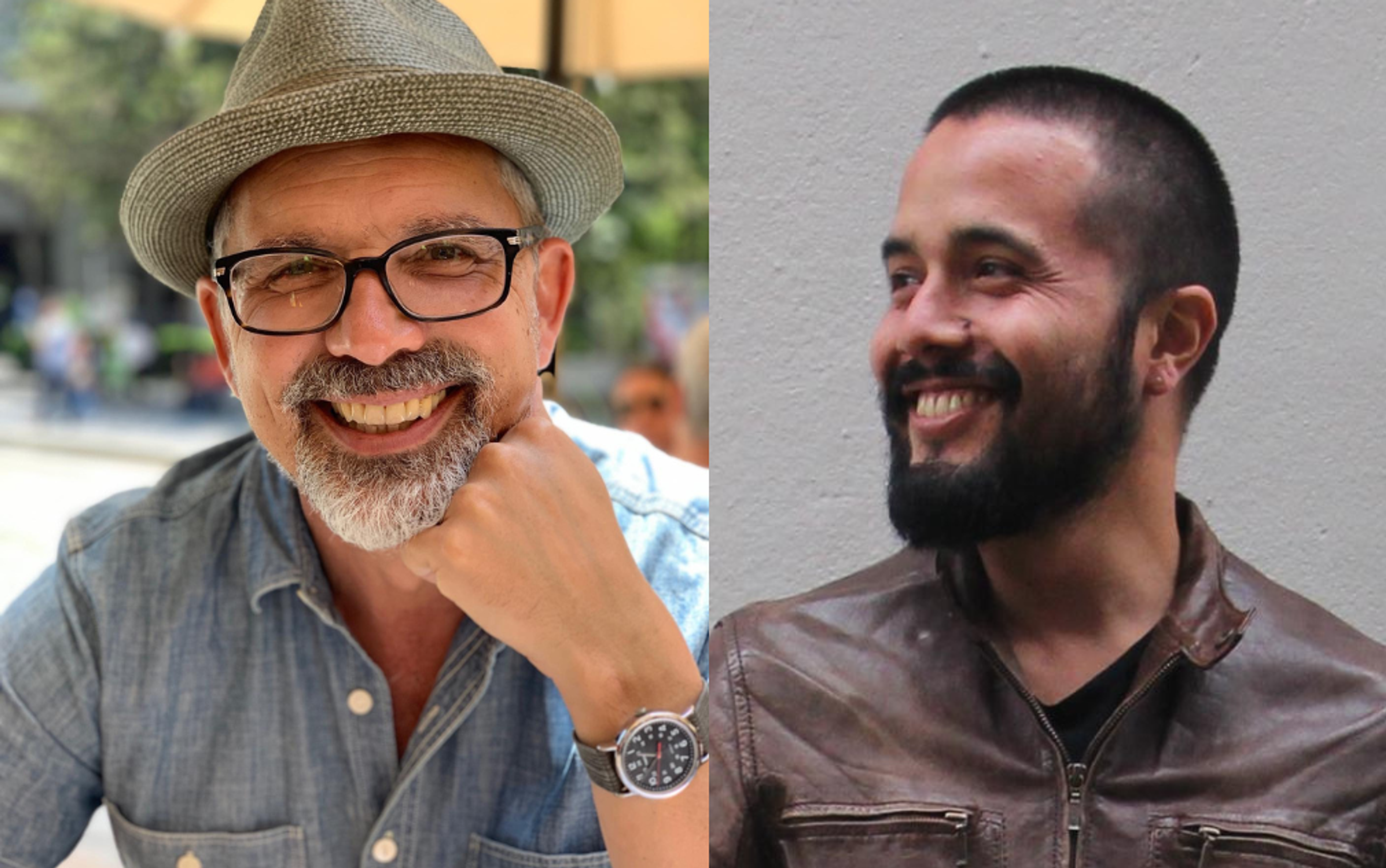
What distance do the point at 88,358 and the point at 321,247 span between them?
48.1ft

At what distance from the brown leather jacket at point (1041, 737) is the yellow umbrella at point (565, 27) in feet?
7.79

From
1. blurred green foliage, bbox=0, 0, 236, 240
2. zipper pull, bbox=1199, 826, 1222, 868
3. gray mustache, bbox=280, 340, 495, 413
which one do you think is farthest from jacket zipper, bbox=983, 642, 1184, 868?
blurred green foliage, bbox=0, 0, 236, 240

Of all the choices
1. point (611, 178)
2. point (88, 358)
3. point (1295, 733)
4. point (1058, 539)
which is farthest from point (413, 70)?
point (88, 358)

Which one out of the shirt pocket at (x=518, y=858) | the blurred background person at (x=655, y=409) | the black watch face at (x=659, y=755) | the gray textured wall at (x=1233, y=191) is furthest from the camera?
the blurred background person at (x=655, y=409)

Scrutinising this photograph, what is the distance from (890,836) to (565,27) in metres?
2.55

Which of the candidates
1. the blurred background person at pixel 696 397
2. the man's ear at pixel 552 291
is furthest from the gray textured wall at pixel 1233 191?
the blurred background person at pixel 696 397

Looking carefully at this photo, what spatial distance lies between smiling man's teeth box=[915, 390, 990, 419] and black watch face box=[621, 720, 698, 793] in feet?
1.46

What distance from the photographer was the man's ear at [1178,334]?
44.1 inches

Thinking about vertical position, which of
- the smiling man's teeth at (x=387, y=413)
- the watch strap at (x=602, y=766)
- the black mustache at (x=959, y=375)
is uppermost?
the smiling man's teeth at (x=387, y=413)

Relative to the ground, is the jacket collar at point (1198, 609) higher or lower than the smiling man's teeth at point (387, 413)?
lower

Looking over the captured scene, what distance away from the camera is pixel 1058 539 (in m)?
1.15

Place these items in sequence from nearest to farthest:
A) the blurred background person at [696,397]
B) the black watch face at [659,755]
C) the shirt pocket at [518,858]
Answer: the black watch face at [659,755]
the shirt pocket at [518,858]
the blurred background person at [696,397]

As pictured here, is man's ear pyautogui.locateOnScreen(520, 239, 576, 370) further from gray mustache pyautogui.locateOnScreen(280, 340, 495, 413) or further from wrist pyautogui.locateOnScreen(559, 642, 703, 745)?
wrist pyautogui.locateOnScreen(559, 642, 703, 745)

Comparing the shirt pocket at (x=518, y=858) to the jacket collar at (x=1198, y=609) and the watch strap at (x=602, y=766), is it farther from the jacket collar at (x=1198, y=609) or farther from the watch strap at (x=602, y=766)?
the jacket collar at (x=1198, y=609)
